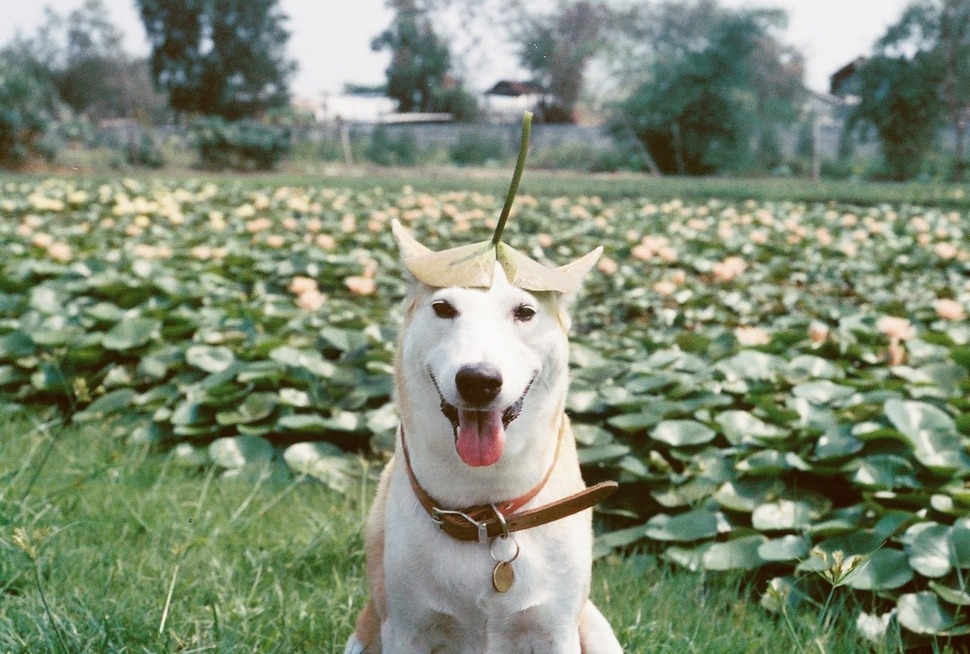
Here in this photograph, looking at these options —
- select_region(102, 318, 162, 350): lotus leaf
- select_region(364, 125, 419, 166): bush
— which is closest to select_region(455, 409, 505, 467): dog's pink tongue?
select_region(102, 318, 162, 350): lotus leaf

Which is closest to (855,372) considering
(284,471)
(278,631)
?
(284,471)

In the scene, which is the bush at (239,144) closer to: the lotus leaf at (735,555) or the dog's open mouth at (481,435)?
the lotus leaf at (735,555)

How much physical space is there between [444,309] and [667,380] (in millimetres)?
1837

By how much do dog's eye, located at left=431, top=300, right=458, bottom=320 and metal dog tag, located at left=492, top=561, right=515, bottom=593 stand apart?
416 millimetres

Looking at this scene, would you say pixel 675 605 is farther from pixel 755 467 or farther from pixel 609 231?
pixel 609 231

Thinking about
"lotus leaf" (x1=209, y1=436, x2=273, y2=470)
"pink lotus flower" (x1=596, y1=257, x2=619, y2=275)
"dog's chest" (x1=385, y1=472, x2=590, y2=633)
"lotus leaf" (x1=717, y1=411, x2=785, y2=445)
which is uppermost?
"dog's chest" (x1=385, y1=472, x2=590, y2=633)

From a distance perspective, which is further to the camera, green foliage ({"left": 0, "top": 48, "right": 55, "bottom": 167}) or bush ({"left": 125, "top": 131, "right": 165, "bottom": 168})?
bush ({"left": 125, "top": 131, "right": 165, "bottom": 168})

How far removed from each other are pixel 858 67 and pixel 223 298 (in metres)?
20.9

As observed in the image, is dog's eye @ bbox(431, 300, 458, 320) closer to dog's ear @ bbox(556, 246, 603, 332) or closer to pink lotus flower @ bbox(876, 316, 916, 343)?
dog's ear @ bbox(556, 246, 603, 332)

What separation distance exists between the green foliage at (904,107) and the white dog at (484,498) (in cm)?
2066

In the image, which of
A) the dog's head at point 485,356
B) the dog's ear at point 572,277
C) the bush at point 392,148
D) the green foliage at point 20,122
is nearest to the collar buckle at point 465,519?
the dog's head at point 485,356

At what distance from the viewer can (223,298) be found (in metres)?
4.16

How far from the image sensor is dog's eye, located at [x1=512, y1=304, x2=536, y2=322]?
1.38 m

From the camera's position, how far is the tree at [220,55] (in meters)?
18.8
